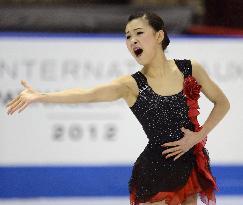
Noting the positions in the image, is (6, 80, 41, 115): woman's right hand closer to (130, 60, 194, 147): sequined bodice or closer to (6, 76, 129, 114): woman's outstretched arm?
(6, 76, 129, 114): woman's outstretched arm

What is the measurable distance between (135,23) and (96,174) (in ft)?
8.06

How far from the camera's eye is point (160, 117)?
2.79m

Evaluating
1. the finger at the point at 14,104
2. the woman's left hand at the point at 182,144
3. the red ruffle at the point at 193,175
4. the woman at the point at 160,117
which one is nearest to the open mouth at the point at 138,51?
the woman at the point at 160,117

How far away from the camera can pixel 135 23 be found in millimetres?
2824

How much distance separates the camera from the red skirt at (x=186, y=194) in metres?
2.80

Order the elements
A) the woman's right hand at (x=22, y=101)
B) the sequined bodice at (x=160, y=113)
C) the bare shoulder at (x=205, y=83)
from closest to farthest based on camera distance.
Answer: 1. the woman's right hand at (x=22, y=101)
2. the sequined bodice at (x=160, y=113)
3. the bare shoulder at (x=205, y=83)

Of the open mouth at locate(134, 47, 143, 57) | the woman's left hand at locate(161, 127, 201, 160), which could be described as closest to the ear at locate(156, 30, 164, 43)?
the open mouth at locate(134, 47, 143, 57)

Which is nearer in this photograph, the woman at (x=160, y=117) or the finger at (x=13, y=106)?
the finger at (x=13, y=106)

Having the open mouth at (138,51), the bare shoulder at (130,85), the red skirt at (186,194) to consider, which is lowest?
the red skirt at (186,194)

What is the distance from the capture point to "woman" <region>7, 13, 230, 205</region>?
2.79 m

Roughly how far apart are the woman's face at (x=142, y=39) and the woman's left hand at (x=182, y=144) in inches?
13.9

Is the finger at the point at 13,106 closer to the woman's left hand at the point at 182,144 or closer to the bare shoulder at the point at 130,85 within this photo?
the bare shoulder at the point at 130,85

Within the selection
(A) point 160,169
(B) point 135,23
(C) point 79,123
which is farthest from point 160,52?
(C) point 79,123

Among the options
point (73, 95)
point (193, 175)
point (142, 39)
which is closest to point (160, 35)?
point (142, 39)
